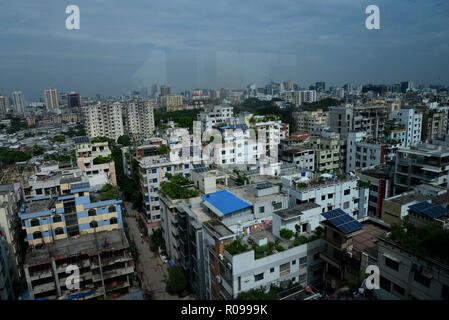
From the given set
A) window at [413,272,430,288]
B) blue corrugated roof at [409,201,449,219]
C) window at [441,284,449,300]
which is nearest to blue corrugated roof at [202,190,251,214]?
blue corrugated roof at [409,201,449,219]

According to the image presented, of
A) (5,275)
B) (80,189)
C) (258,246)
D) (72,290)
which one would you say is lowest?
Answer: (72,290)

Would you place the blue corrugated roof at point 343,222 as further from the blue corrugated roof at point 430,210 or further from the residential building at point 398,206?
the residential building at point 398,206

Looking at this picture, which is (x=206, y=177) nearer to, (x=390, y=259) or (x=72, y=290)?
(x=72, y=290)

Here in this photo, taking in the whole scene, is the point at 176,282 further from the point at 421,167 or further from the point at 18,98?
the point at 421,167

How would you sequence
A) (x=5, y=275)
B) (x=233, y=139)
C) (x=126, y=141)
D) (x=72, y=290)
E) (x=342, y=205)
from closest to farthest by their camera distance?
(x=5, y=275) < (x=72, y=290) < (x=342, y=205) < (x=233, y=139) < (x=126, y=141)

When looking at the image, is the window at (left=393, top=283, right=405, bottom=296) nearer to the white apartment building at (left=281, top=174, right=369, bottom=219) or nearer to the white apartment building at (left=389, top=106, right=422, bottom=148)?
the white apartment building at (left=281, top=174, right=369, bottom=219)

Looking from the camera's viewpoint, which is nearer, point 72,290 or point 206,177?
point 72,290

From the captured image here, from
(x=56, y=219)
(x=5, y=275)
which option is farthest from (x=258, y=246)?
(x=56, y=219)

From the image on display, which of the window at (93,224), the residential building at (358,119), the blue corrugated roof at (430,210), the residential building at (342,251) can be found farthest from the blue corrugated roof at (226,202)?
the residential building at (358,119)
